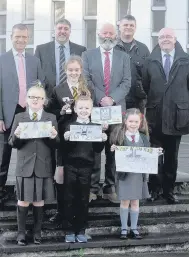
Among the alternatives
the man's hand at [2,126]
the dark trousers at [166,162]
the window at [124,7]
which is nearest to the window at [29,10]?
the window at [124,7]

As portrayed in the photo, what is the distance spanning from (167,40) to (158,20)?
19.9 feet

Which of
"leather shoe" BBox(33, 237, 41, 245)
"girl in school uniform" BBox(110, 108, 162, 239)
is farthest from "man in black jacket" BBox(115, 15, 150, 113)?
"leather shoe" BBox(33, 237, 41, 245)

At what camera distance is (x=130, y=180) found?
6.13 m

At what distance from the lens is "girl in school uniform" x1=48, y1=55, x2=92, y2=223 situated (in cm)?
615

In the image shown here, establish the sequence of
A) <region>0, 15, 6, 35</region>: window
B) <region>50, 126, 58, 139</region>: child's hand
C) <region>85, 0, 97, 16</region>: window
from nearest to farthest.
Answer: <region>50, 126, 58, 139</region>: child's hand
<region>85, 0, 97, 16</region>: window
<region>0, 15, 6, 35</region>: window

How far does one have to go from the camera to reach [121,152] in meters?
6.07

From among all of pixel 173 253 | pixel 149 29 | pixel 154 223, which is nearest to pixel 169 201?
pixel 154 223

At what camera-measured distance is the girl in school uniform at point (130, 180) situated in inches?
240

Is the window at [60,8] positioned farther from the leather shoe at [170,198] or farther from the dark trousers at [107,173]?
the leather shoe at [170,198]

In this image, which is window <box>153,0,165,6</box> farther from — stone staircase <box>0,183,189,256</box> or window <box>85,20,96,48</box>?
stone staircase <box>0,183,189,256</box>

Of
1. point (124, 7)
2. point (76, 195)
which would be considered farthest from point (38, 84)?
point (124, 7)

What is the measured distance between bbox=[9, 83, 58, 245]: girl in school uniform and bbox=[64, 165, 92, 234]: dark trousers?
174 millimetres

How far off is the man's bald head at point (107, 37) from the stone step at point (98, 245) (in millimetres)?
2097

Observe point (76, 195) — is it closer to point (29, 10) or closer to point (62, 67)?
point (62, 67)
